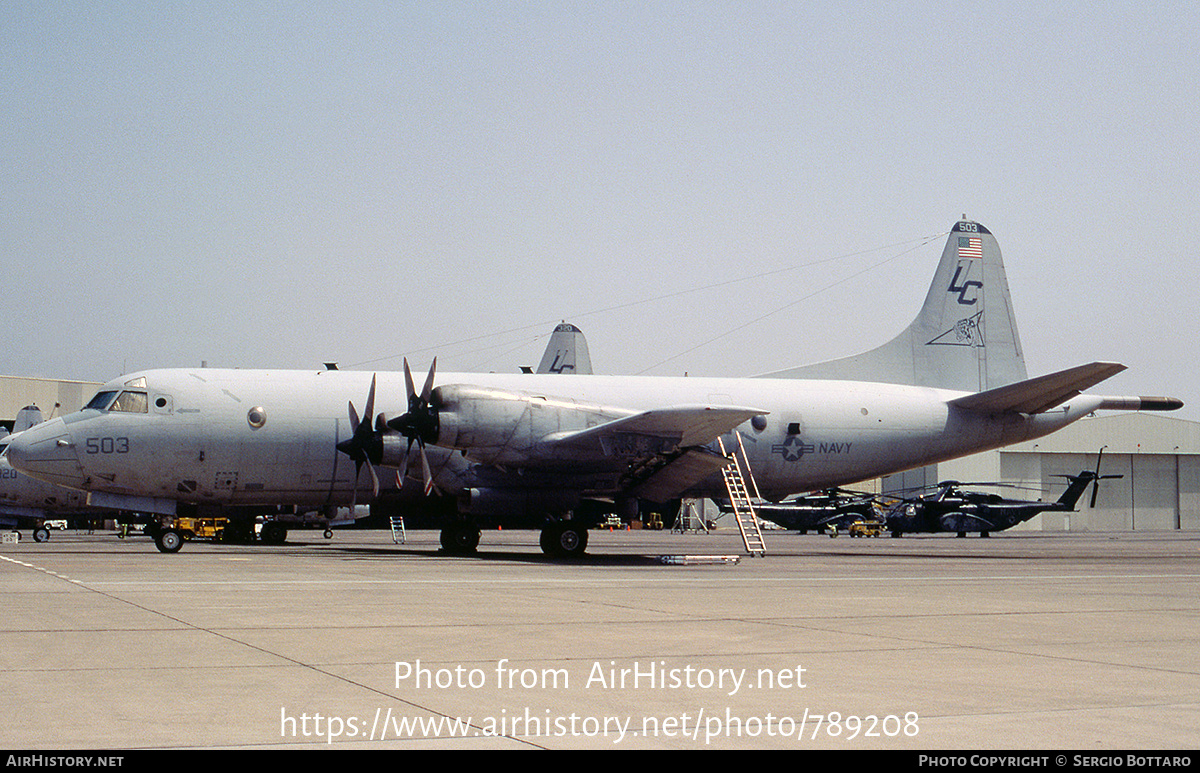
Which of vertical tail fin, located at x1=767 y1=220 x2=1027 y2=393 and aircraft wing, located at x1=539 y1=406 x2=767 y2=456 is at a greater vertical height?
vertical tail fin, located at x1=767 y1=220 x2=1027 y2=393

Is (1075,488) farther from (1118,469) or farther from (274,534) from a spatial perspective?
(1118,469)

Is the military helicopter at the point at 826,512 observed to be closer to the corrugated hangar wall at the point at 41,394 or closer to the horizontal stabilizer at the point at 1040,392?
the horizontal stabilizer at the point at 1040,392

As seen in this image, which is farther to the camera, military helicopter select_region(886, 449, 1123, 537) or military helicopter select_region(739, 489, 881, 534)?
military helicopter select_region(739, 489, 881, 534)

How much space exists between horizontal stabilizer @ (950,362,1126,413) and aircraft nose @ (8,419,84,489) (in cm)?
2327

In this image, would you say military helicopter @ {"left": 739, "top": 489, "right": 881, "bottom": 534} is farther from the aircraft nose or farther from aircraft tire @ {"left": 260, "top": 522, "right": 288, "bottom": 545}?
the aircraft nose

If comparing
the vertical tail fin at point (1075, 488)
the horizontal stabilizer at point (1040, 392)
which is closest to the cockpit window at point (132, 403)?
the horizontal stabilizer at point (1040, 392)

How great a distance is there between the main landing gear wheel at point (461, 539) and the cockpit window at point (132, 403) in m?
8.31

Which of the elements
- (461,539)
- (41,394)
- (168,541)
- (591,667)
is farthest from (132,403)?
(41,394)

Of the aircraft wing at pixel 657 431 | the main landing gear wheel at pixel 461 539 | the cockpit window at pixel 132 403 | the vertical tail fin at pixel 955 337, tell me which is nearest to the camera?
the aircraft wing at pixel 657 431

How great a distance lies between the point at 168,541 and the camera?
90.6 ft

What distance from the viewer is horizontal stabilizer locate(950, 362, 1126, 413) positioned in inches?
1076

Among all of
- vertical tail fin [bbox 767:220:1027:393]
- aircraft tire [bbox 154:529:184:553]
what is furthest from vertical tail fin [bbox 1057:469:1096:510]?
aircraft tire [bbox 154:529:184:553]

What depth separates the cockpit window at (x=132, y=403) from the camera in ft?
90.1
